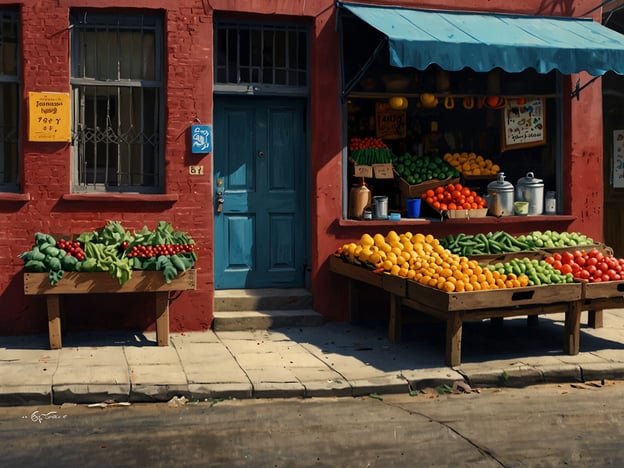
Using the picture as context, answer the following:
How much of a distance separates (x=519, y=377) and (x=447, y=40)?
3621 millimetres

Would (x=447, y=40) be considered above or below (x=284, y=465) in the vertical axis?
above

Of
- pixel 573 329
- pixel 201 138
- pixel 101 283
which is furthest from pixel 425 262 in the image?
pixel 101 283

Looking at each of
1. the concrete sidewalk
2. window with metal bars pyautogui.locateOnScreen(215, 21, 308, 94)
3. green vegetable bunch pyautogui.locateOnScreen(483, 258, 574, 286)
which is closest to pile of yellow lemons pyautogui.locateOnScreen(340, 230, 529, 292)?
green vegetable bunch pyautogui.locateOnScreen(483, 258, 574, 286)

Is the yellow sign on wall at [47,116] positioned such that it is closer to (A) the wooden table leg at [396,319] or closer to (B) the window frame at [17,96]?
(B) the window frame at [17,96]

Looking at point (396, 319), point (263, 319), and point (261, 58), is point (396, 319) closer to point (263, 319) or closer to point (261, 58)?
point (263, 319)

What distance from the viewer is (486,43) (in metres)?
9.46

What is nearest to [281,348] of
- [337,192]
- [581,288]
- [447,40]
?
[337,192]

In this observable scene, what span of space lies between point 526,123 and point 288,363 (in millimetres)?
5014

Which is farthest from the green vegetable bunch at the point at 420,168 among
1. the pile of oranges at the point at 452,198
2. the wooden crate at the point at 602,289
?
the wooden crate at the point at 602,289

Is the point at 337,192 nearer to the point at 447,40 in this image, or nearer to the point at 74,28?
the point at 447,40

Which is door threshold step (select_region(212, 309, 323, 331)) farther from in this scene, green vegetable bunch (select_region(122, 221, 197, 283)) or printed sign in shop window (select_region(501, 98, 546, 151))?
printed sign in shop window (select_region(501, 98, 546, 151))

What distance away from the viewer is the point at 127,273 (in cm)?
886

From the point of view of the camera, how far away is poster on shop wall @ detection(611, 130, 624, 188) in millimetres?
13125

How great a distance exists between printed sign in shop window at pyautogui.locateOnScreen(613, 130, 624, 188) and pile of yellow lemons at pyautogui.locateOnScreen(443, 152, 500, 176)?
9.10ft
